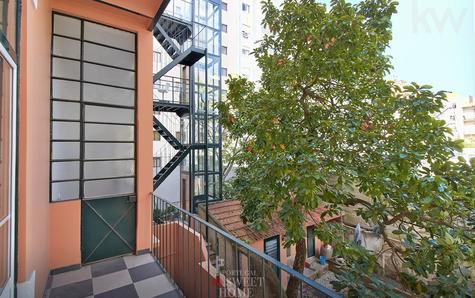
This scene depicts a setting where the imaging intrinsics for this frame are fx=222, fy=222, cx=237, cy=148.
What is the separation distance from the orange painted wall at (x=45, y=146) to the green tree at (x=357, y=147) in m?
1.56

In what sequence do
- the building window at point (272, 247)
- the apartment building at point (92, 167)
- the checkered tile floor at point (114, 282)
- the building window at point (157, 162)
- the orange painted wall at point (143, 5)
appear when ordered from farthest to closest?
the building window at point (157, 162)
the building window at point (272, 247)
the orange painted wall at point (143, 5)
the checkered tile floor at point (114, 282)
the apartment building at point (92, 167)

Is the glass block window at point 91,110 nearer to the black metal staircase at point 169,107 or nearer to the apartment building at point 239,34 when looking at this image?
the black metal staircase at point 169,107

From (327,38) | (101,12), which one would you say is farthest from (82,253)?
(327,38)

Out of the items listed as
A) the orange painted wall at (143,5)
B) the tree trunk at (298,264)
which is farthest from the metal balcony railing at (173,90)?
the tree trunk at (298,264)

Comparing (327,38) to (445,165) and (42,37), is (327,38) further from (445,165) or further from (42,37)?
(42,37)

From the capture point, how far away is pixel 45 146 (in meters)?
2.67

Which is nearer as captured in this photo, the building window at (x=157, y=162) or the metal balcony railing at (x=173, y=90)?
the metal balcony railing at (x=173, y=90)

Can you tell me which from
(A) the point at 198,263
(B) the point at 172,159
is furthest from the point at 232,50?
(A) the point at 198,263

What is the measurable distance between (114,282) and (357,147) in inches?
132

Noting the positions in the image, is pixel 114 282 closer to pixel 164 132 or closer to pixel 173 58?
pixel 164 132

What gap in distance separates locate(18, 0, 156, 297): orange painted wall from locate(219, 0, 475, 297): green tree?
156 cm

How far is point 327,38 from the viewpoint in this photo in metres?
2.86

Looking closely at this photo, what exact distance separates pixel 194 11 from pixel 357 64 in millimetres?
6893

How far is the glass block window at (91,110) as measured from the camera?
301cm
